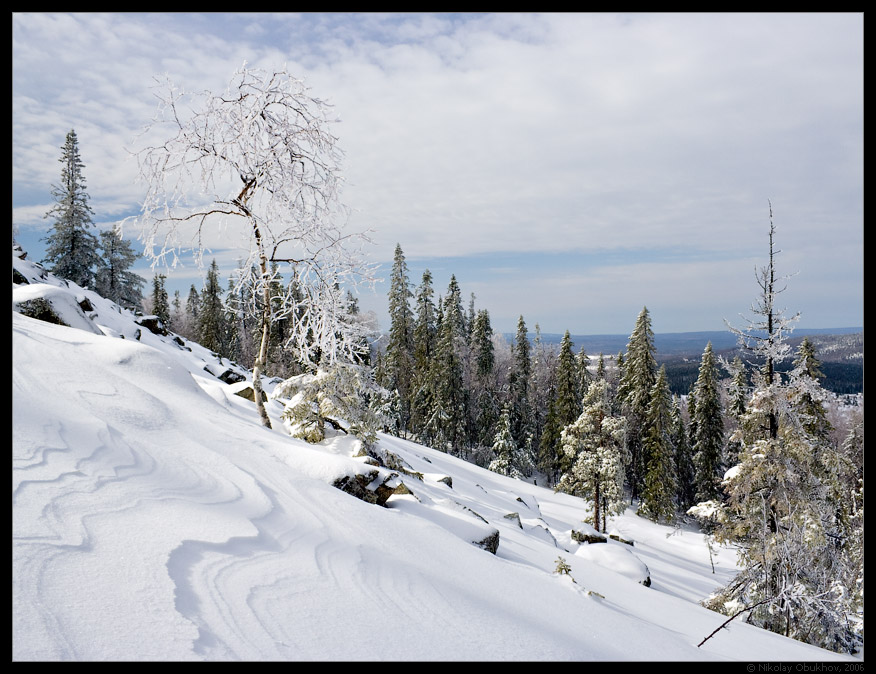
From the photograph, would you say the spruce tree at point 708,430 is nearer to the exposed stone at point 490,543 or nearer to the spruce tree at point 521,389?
the spruce tree at point 521,389

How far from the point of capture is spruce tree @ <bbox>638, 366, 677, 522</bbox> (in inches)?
1307

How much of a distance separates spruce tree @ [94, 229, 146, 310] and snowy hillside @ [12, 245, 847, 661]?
3193 centimetres

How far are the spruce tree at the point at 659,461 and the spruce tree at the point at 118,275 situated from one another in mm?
41274

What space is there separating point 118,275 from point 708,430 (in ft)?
163

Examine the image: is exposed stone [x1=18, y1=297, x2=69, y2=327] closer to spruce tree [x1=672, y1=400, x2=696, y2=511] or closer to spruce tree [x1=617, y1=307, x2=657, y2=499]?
spruce tree [x1=617, y1=307, x2=657, y2=499]

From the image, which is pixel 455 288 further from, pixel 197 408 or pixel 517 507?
pixel 197 408

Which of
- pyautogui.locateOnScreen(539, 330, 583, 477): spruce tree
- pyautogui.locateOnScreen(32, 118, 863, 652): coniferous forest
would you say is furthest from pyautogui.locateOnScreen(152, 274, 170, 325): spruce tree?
pyautogui.locateOnScreen(539, 330, 583, 477): spruce tree

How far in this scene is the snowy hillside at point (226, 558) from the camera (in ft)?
7.27

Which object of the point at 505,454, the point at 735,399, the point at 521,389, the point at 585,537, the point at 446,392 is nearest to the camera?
the point at 585,537

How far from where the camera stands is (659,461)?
110ft

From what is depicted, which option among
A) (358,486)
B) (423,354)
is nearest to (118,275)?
(423,354)

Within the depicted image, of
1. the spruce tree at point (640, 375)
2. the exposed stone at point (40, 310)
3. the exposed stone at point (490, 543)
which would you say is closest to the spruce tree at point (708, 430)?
the spruce tree at point (640, 375)

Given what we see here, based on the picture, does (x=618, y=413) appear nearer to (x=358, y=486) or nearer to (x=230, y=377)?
(x=230, y=377)
